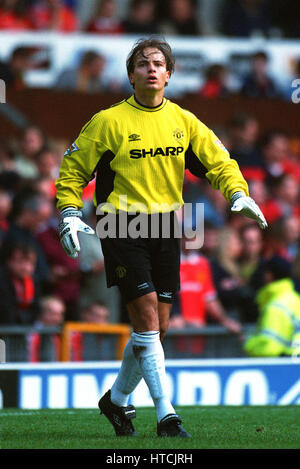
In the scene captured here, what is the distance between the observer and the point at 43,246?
35.6ft

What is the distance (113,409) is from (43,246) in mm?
4455

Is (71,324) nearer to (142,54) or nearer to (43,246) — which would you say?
(43,246)

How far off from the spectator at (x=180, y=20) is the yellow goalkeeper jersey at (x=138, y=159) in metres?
9.36

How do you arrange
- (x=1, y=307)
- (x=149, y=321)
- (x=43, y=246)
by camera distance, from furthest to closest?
(x=43, y=246) < (x=1, y=307) < (x=149, y=321)

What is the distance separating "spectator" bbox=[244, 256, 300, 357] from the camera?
10.3m

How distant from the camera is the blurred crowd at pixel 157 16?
48.6ft

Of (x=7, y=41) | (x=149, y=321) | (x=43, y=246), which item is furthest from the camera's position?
(x=7, y=41)

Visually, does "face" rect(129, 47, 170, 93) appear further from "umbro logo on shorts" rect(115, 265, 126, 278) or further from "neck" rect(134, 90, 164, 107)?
"umbro logo on shorts" rect(115, 265, 126, 278)

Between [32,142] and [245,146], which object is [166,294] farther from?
[245,146]

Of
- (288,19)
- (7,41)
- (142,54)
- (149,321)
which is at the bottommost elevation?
(149,321)

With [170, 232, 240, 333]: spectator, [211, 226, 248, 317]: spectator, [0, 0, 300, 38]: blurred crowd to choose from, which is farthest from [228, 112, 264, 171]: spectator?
[0, 0, 300, 38]: blurred crowd

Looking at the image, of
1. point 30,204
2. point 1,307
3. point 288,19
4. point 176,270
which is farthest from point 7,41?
point 176,270

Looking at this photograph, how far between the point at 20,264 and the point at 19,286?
0.73 feet

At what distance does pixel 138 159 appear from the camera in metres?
6.34
